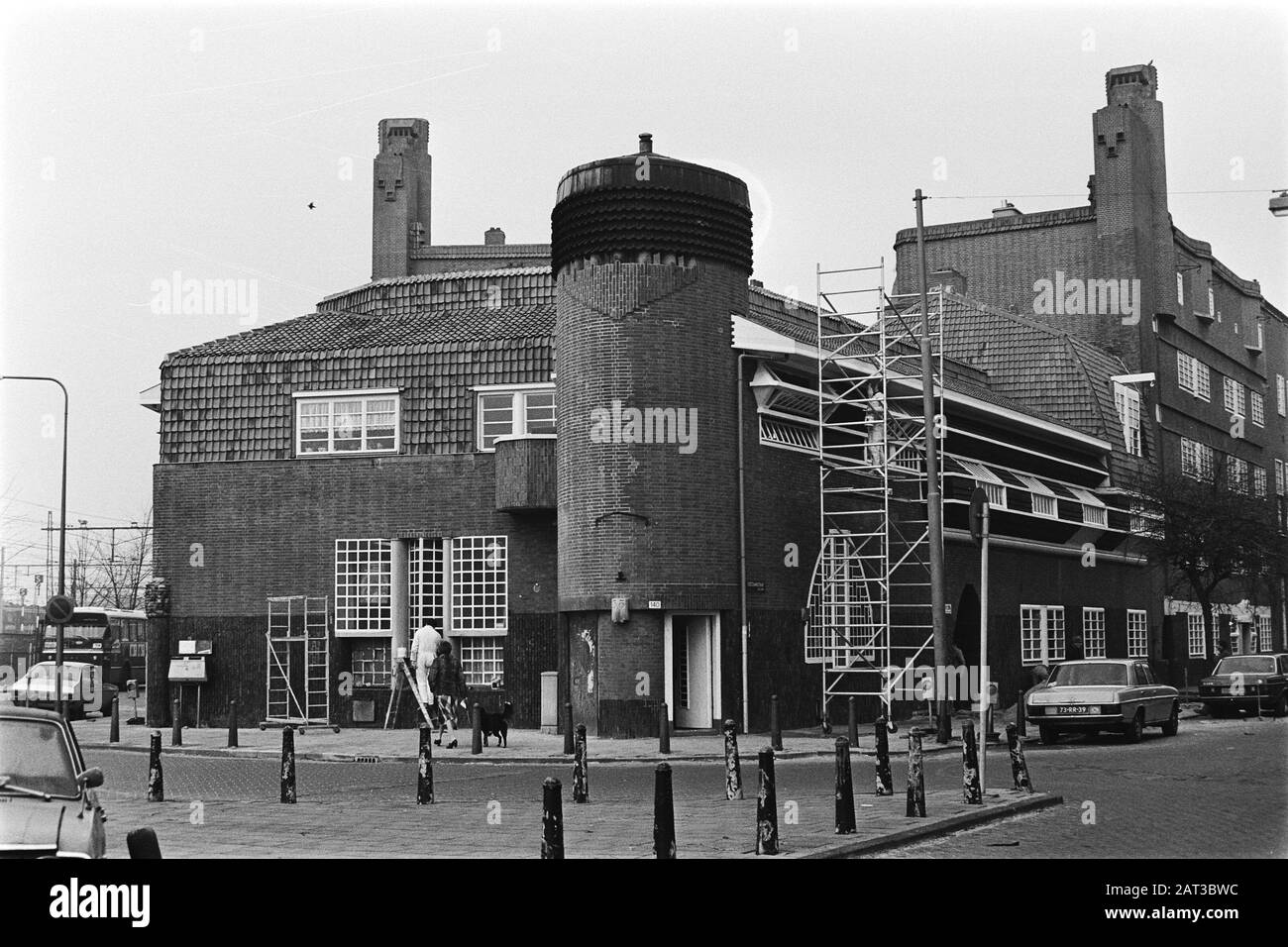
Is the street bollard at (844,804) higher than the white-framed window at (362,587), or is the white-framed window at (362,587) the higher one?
the white-framed window at (362,587)

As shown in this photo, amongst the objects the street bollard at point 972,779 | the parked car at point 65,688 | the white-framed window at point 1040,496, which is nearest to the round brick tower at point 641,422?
the street bollard at point 972,779

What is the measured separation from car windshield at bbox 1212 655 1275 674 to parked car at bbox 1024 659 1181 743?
8.16 m

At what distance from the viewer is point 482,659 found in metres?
33.9

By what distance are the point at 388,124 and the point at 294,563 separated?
2867 centimetres

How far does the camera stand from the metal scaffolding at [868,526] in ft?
111

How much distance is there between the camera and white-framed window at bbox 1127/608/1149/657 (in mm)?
49438

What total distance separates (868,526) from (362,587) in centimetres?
1169

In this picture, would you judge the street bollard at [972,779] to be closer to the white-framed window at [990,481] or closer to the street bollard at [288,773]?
the street bollard at [288,773]

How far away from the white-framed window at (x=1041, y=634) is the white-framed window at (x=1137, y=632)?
6.36 meters

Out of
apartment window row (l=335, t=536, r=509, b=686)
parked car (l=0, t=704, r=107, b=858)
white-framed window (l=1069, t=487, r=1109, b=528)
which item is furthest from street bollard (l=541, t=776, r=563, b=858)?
white-framed window (l=1069, t=487, r=1109, b=528)

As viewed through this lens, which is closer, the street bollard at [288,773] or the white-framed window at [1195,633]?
the street bollard at [288,773]
